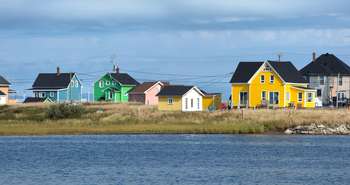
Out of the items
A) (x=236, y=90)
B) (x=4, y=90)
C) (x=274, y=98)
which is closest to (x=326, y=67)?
(x=274, y=98)

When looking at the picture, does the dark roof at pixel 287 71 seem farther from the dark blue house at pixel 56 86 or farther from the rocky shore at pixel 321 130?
the dark blue house at pixel 56 86

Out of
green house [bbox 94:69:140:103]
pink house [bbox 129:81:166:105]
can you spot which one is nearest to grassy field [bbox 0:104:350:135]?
pink house [bbox 129:81:166:105]

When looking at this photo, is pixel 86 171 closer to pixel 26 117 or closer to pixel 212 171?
pixel 212 171

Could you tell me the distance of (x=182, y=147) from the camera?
5797 centimetres

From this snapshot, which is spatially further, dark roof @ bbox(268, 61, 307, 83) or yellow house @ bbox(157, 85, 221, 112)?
yellow house @ bbox(157, 85, 221, 112)

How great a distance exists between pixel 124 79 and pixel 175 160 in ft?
248

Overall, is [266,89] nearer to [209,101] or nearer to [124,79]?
[209,101]

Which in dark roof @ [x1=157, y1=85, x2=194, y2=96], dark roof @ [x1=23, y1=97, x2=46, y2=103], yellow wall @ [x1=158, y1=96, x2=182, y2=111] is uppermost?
dark roof @ [x1=157, y1=85, x2=194, y2=96]

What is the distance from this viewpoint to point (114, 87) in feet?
403

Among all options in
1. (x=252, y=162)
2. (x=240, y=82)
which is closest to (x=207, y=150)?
(x=252, y=162)

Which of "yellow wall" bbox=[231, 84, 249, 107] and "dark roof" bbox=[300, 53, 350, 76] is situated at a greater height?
"dark roof" bbox=[300, 53, 350, 76]

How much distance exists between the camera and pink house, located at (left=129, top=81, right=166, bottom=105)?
116m

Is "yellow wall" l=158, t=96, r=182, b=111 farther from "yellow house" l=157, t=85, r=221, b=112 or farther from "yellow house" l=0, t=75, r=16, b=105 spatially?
"yellow house" l=0, t=75, r=16, b=105

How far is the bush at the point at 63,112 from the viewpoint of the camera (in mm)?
80375
